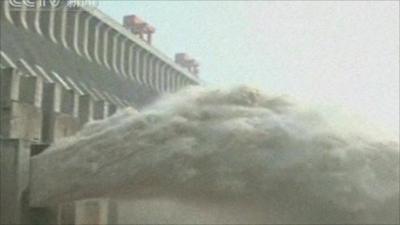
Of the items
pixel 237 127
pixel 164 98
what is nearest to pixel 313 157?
pixel 237 127

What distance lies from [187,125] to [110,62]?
2685cm

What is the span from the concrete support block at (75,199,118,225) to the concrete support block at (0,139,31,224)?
1.22 ft

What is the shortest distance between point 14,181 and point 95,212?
1.17m

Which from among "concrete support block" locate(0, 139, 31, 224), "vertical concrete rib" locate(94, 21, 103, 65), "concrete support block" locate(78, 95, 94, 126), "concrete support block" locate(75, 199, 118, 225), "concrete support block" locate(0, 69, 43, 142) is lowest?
"concrete support block" locate(75, 199, 118, 225)

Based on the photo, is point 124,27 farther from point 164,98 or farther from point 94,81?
point 164,98

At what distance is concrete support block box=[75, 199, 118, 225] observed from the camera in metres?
3.48

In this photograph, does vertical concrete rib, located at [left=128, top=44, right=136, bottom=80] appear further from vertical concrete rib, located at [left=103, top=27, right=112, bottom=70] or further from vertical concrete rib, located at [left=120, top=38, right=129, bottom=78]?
vertical concrete rib, located at [left=103, top=27, right=112, bottom=70]

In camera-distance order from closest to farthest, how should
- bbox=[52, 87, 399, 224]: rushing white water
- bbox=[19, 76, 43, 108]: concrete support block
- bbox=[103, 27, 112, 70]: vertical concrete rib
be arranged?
bbox=[52, 87, 399, 224]: rushing white water, bbox=[19, 76, 43, 108]: concrete support block, bbox=[103, 27, 112, 70]: vertical concrete rib

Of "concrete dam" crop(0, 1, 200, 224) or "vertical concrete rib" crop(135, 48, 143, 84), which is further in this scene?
"vertical concrete rib" crop(135, 48, 143, 84)

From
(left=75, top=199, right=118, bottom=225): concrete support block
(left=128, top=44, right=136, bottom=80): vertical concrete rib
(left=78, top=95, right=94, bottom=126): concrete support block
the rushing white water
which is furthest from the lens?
(left=128, top=44, right=136, bottom=80): vertical concrete rib

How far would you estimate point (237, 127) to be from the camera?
112 inches

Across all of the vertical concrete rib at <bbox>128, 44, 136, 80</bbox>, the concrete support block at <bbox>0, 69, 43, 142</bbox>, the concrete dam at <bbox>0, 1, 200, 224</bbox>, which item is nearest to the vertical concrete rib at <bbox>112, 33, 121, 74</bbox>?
the concrete dam at <bbox>0, 1, 200, 224</bbox>

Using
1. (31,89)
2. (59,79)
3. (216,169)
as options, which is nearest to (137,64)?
(59,79)

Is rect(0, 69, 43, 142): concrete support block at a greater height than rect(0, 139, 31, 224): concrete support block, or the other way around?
rect(0, 69, 43, 142): concrete support block
